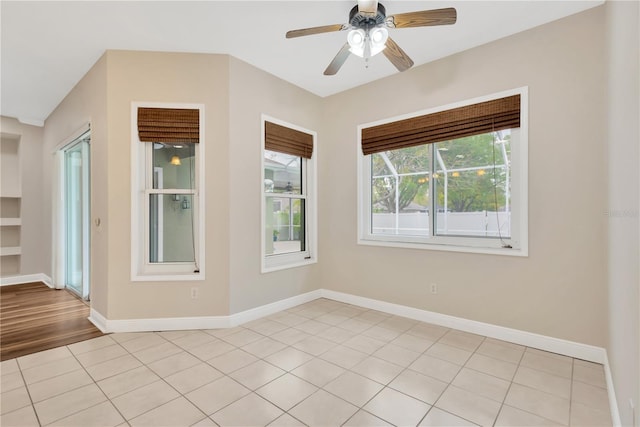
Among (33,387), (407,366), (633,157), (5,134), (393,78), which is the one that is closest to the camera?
(633,157)

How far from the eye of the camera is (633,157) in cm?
132

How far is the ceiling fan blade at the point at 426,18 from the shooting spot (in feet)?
6.42

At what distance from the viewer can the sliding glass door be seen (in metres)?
4.17

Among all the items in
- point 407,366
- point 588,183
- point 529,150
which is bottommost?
point 407,366

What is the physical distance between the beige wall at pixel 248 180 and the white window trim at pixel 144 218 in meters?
0.30

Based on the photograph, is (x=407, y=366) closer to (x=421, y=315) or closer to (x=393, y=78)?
(x=421, y=315)

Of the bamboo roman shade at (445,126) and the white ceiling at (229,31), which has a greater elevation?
the white ceiling at (229,31)

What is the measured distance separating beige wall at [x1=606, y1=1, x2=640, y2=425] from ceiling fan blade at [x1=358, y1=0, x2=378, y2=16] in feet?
4.31

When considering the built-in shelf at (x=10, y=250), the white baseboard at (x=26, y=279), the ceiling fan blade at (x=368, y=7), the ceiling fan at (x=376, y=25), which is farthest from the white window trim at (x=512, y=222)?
the built-in shelf at (x=10, y=250)

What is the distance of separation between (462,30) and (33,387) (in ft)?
14.5

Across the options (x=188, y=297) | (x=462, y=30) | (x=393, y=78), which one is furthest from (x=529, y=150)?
(x=188, y=297)

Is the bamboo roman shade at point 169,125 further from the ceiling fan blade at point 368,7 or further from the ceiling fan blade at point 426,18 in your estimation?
the ceiling fan blade at point 426,18

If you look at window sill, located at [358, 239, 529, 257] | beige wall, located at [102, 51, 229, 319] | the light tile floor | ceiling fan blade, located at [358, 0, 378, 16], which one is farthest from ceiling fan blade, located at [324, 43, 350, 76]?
the light tile floor

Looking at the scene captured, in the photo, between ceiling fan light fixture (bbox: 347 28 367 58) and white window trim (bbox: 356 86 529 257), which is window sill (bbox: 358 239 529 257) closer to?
white window trim (bbox: 356 86 529 257)
